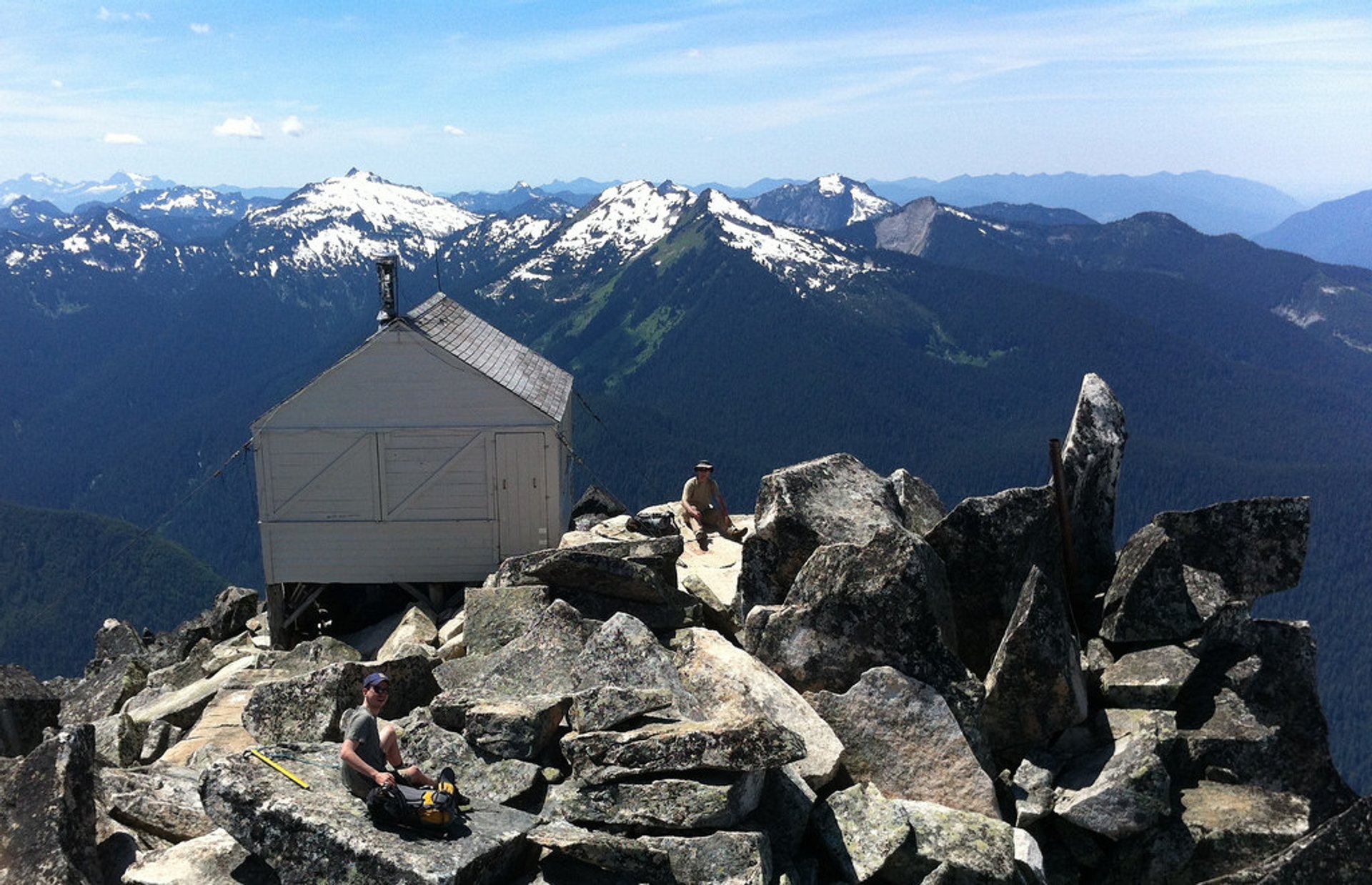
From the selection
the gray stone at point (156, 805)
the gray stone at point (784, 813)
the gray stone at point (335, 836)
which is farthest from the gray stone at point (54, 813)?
the gray stone at point (784, 813)

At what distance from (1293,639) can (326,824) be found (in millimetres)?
13904

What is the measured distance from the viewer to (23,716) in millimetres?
15742

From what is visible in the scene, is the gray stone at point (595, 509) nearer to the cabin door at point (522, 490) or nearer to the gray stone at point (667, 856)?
the cabin door at point (522, 490)

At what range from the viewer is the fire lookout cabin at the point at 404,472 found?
1019 inches

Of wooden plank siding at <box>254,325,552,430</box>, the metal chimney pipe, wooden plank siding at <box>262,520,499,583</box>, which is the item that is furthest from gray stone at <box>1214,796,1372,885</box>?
the metal chimney pipe

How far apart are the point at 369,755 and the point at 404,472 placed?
55.7 feet

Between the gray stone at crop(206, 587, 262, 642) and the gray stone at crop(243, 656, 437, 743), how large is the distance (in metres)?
18.8

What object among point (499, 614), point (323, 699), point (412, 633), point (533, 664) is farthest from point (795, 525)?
point (412, 633)

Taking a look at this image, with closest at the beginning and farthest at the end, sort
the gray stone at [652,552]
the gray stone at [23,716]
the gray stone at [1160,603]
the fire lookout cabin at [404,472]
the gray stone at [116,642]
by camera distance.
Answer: the gray stone at [1160,603]
the gray stone at [23,716]
the gray stone at [652,552]
the fire lookout cabin at [404,472]
the gray stone at [116,642]

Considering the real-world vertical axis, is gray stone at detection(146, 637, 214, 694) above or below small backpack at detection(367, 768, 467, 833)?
below

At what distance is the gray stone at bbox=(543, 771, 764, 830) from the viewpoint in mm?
10031

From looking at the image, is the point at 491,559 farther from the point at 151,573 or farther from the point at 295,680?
the point at 151,573

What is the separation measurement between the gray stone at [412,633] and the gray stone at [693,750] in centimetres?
952

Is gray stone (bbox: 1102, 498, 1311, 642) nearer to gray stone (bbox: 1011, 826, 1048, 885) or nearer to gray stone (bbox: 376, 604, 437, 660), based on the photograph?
gray stone (bbox: 1011, 826, 1048, 885)
